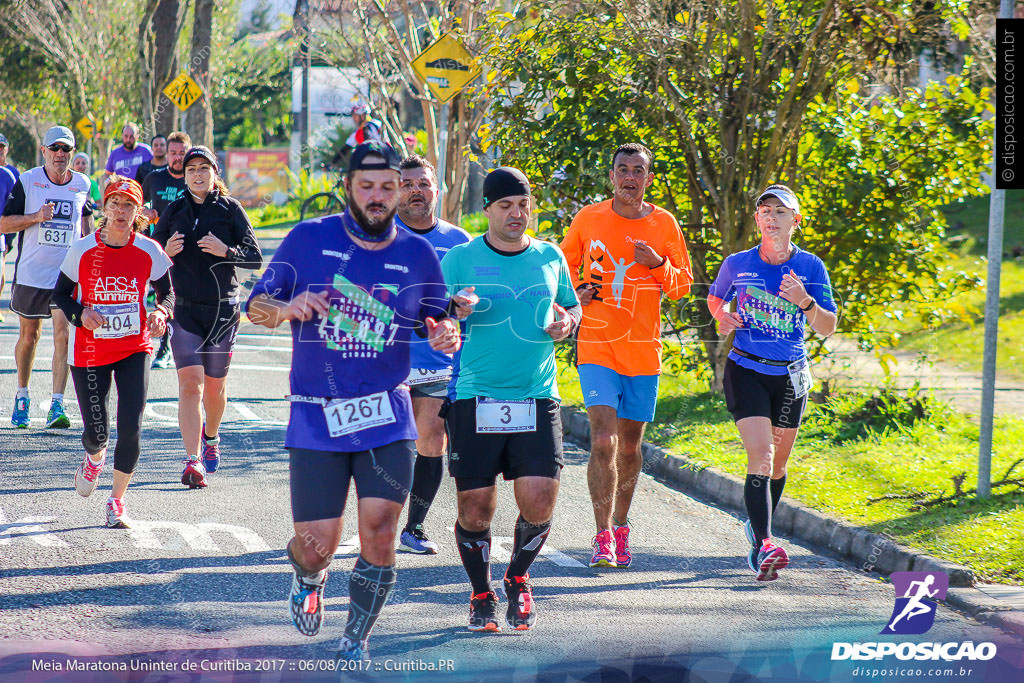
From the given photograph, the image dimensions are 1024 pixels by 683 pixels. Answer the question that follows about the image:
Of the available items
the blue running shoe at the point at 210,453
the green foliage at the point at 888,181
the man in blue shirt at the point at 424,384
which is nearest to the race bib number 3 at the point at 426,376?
the man in blue shirt at the point at 424,384

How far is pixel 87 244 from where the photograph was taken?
276 inches

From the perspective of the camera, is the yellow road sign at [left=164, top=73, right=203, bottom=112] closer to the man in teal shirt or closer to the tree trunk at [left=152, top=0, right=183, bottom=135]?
the tree trunk at [left=152, top=0, right=183, bottom=135]

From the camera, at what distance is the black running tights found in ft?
22.6

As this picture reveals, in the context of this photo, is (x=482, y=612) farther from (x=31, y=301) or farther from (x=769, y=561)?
(x=31, y=301)

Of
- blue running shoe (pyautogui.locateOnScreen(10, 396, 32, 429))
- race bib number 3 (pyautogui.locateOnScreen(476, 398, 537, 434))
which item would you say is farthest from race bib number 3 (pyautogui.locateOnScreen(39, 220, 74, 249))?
race bib number 3 (pyautogui.locateOnScreen(476, 398, 537, 434))

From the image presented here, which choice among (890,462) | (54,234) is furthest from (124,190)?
(890,462)

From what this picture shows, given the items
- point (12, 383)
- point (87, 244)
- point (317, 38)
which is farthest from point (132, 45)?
point (87, 244)

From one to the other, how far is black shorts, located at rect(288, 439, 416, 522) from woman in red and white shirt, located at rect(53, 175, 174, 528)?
254cm

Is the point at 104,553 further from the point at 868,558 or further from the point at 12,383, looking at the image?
the point at 12,383

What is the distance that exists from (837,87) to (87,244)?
673 centimetres

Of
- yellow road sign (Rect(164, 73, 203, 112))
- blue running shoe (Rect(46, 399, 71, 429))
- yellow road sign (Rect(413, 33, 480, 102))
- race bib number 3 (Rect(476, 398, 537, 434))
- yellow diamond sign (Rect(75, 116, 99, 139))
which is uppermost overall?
yellow diamond sign (Rect(75, 116, 99, 139))

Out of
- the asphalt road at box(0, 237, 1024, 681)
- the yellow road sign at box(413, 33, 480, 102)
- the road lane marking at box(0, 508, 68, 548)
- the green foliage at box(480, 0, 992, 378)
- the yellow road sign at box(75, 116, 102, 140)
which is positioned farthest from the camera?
the yellow road sign at box(75, 116, 102, 140)

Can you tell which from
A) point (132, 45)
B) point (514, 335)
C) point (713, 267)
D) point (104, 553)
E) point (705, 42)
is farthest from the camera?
point (132, 45)

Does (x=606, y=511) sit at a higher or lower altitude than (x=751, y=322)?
lower
